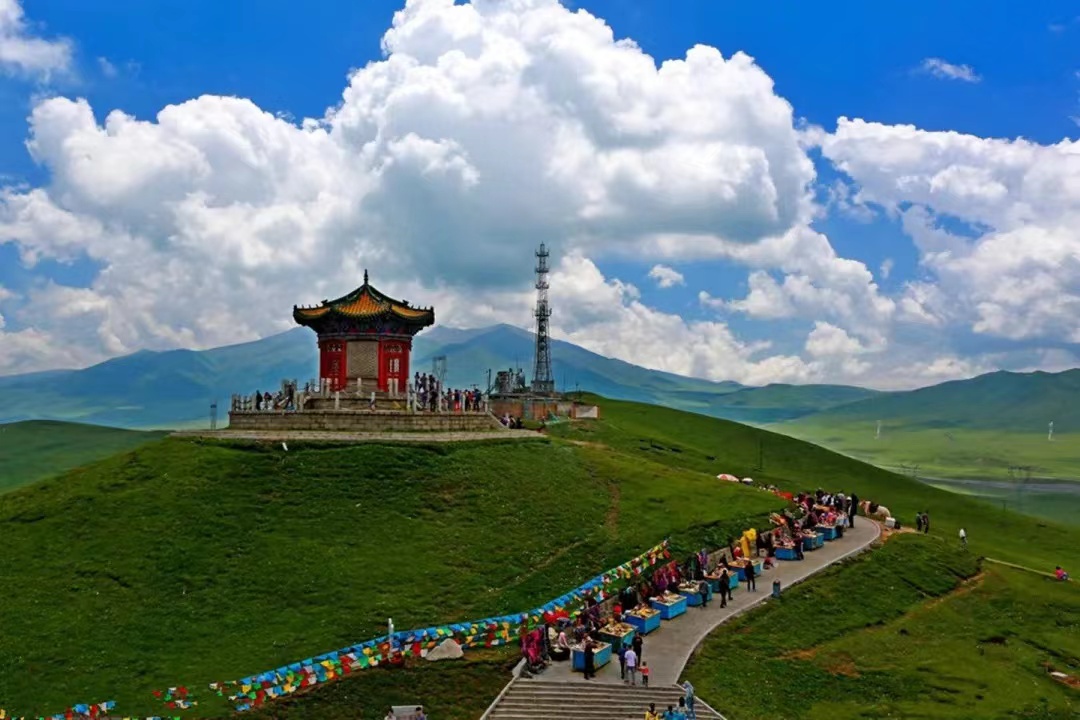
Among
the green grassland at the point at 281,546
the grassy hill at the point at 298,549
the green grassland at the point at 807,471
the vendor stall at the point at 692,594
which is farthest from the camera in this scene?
the green grassland at the point at 807,471

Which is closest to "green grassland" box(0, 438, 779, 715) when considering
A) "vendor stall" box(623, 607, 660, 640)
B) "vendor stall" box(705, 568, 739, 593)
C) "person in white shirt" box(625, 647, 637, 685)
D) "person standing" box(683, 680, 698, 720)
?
"vendor stall" box(705, 568, 739, 593)

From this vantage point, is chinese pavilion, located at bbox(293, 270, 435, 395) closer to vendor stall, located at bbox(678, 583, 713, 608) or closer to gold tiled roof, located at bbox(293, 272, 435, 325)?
gold tiled roof, located at bbox(293, 272, 435, 325)

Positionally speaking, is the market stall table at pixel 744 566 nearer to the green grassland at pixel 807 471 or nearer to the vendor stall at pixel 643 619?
the vendor stall at pixel 643 619

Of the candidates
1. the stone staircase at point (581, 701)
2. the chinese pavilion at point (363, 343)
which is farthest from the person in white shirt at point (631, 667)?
the chinese pavilion at point (363, 343)

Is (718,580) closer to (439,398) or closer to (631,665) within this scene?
(631,665)

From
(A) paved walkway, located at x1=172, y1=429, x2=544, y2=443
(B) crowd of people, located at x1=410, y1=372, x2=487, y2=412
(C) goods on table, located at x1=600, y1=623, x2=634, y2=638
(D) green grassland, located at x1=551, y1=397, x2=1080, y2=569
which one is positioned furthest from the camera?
(D) green grassland, located at x1=551, y1=397, x2=1080, y2=569

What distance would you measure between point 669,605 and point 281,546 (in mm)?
19106

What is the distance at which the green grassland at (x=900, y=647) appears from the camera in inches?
1216

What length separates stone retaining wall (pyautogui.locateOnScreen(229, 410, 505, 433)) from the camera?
176ft

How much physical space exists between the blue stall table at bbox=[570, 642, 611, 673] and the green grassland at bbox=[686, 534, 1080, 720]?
337 centimetres

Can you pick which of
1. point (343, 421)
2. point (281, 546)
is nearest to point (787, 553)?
point (281, 546)

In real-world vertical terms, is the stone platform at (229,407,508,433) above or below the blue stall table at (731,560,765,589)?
above

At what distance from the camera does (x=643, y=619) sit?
1352 inches

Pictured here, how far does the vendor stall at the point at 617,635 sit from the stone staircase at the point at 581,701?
289cm
